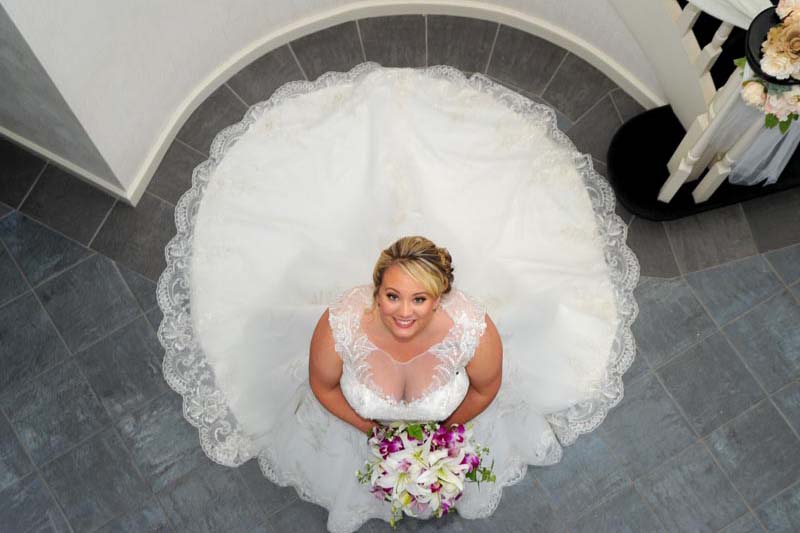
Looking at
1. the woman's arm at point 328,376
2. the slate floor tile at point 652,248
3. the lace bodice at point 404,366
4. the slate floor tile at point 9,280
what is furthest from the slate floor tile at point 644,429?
the slate floor tile at point 9,280

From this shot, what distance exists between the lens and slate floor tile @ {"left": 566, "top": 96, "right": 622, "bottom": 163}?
146 inches

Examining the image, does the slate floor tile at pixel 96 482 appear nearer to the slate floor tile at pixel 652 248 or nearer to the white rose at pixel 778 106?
the slate floor tile at pixel 652 248

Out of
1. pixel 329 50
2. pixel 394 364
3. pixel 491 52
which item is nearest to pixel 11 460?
pixel 394 364

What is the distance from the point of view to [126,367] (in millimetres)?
3439

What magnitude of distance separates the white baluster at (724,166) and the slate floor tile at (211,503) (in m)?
2.09

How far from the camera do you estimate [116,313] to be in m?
3.51

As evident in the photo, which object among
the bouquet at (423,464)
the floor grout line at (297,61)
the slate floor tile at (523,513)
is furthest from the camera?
the floor grout line at (297,61)

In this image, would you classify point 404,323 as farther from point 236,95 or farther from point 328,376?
point 236,95

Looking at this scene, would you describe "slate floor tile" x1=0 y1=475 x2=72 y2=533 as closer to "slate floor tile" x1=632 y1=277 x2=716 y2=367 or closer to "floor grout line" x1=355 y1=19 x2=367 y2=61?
"floor grout line" x1=355 y1=19 x2=367 y2=61

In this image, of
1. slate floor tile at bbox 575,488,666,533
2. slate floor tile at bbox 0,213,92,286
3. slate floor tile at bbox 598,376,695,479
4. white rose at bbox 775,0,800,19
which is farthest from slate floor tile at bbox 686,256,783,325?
slate floor tile at bbox 0,213,92,286

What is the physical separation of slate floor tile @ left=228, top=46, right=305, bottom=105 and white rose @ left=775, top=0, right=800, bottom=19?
2021 millimetres

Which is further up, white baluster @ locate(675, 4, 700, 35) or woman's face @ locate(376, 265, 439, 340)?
white baluster @ locate(675, 4, 700, 35)

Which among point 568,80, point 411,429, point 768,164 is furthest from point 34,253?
point 768,164

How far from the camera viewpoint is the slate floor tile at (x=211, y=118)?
3.71 m
